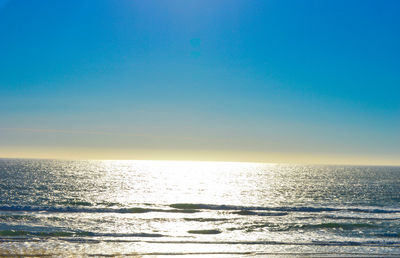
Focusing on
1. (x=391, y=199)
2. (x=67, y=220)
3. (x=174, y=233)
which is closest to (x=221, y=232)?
(x=174, y=233)

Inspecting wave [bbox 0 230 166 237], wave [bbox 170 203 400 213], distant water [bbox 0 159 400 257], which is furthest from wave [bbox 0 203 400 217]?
wave [bbox 0 230 166 237]

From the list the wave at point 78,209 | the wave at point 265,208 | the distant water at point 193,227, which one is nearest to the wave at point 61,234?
the distant water at point 193,227

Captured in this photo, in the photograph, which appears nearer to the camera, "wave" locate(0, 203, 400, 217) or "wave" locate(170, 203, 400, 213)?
"wave" locate(0, 203, 400, 217)

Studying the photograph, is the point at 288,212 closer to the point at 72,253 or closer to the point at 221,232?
the point at 221,232

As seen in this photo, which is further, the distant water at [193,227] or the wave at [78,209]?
the wave at [78,209]

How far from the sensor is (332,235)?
35562 millimetres

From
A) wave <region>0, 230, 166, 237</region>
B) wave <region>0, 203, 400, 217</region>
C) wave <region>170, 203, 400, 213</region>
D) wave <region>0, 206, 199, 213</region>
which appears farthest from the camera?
wave <region>170, 203, 400, 213</region>

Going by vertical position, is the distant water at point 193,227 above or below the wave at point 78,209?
above

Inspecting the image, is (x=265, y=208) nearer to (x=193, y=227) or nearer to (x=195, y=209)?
(x=195, y=209)

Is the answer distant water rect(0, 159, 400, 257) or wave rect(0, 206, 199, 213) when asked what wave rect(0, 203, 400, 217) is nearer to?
wave rect(0, 206, 199, 213)

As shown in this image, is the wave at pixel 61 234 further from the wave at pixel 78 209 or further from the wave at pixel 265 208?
the wave at pixel 265 208

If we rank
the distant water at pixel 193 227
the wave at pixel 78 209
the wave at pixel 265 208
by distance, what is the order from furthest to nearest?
1. the wave at pixel 265 208
2. the wave at pixel 78 209
3. the distant water at pixel 193 227

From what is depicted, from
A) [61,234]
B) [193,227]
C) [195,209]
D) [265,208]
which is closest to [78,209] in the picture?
[195,209]

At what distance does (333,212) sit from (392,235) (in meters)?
17.0
